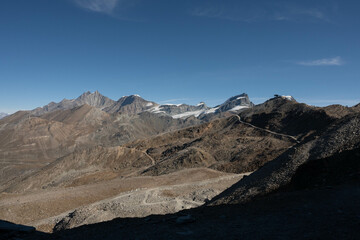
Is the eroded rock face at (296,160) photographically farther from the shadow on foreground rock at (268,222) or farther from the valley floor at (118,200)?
the valley floor at (118,200)

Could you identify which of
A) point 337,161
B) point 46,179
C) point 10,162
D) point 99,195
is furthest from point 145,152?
point 10,162

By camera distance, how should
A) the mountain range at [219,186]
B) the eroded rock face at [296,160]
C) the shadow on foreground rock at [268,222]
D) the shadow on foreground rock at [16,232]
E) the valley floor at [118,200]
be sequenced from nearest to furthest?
the shadow on foreground rock at [268,222]
the shadow on foreground rock at [16,232]
the mountain range at [219,186]
the eroded rock face at [296,160]
the valley floor at [118,200]

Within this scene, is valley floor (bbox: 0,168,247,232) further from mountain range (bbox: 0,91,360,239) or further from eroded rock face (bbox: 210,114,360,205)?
eroded rock face (bbox: 210,114,360,205)

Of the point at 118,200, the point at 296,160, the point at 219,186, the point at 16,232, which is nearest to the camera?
the point at 16,232

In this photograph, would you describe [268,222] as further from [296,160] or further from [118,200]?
[118,200]

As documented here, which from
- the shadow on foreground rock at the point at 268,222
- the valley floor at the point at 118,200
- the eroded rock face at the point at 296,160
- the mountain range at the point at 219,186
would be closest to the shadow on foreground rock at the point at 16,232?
the mountain range at the point at 219,186

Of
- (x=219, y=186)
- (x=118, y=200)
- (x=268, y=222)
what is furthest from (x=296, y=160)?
(x=118, y=200)

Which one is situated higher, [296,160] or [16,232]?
[296,160]

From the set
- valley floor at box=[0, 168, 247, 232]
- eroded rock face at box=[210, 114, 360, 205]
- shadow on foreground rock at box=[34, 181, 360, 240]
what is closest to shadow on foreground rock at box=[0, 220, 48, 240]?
shadow on foreground rock at box=[34, 181, 360, 240]

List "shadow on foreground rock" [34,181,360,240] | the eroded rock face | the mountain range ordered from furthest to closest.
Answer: the eroded rock face
the mountain range
"shadow on foreground rock" [34,181,360,240]

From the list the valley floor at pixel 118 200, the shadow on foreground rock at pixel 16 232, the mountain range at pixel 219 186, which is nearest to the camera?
the shadow on foreground rock at pixel 16 232

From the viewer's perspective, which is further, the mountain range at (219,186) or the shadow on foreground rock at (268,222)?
the mountain range at (219,186)

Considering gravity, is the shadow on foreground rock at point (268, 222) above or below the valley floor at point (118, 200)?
above

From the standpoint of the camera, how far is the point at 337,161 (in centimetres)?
1486
